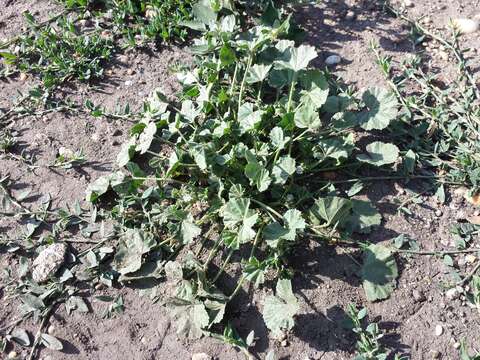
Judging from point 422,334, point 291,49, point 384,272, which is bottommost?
point 422,334

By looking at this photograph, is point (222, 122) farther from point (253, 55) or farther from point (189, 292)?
point (189, 292)

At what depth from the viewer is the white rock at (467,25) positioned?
3.12 m

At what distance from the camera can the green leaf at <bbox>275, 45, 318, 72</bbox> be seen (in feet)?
8.67

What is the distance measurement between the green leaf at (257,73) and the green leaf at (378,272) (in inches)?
38.6

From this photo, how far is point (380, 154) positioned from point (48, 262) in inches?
62.0

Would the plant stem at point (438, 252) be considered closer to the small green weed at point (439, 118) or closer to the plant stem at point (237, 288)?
the small green weed at point (439, 118)

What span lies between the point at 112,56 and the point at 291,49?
117cm

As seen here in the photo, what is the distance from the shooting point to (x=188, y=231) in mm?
2434

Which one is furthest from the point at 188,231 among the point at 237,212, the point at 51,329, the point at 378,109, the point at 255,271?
the point at 378,109

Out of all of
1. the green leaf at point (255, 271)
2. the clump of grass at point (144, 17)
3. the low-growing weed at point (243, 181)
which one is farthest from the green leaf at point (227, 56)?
the green leaf at point (255, 271)

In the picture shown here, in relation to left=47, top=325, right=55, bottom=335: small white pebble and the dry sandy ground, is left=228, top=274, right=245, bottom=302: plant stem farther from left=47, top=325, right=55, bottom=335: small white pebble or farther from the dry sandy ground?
left=47, top=325, right=55, bottom=335: small white pebble

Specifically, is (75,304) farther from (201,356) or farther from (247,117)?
(247,117)

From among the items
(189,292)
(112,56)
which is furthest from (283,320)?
(112,56)

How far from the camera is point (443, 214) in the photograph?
2537mm
